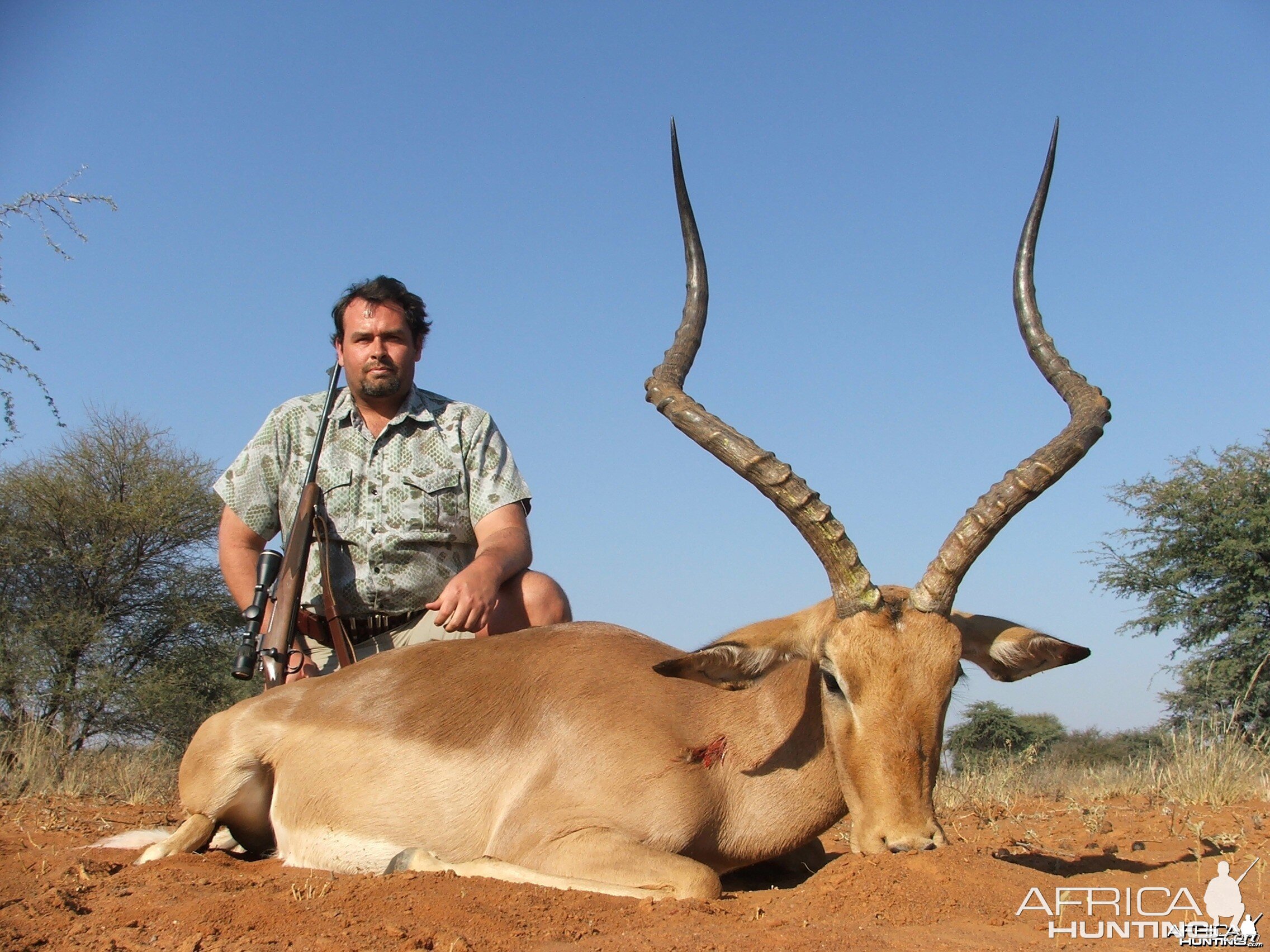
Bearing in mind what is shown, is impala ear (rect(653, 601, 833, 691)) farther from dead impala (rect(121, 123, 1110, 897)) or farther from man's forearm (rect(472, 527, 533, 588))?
man's forearm (rect(472, 527, 533, 588))

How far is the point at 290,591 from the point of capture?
6043 millimetres

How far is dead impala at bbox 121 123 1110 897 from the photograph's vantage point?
4.01 metres

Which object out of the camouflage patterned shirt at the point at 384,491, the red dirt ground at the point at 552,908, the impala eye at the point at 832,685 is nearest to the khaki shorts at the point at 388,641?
the camouflage patterned shirt at the point at 384,491

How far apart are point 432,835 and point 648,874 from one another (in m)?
1.18

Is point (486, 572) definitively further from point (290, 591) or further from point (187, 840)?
point (187, 840)

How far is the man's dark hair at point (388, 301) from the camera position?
6.99m

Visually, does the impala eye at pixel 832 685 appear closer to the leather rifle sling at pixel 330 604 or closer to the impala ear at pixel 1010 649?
the impala ear at pixel 1010 649

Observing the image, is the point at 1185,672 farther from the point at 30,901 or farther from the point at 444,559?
the point at 30,901

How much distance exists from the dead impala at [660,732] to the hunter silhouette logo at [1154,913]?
46 centimetres

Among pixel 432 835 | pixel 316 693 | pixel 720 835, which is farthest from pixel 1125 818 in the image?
pixel 316 693

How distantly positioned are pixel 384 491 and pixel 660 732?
284cm

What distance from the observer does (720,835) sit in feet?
14.3

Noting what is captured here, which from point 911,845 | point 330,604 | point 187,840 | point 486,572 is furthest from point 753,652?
point 330,604

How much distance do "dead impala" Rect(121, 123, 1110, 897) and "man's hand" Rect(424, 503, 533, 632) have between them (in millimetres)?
171
